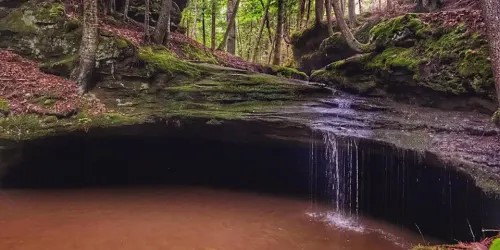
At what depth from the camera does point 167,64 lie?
11.8m

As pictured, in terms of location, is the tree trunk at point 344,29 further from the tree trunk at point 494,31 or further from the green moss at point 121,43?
the green moss at point 121,43

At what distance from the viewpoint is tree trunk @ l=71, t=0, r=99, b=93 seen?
11039 millimetres

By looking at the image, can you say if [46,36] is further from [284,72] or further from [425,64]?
[425,64]

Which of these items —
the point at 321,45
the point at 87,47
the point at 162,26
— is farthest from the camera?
the point at 321,45

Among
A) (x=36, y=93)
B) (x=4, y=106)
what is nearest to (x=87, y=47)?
(x=36, y=93)

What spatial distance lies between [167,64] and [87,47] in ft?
7.16

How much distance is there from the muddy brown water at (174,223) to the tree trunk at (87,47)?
300 cm

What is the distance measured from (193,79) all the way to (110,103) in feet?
7.82

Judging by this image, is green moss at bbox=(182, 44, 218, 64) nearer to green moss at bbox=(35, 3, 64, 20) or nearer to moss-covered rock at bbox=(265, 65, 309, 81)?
moss-covered rock at bbox=(265, 65, 309, 81)

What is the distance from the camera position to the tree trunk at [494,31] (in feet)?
23.3

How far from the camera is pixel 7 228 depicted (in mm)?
7586

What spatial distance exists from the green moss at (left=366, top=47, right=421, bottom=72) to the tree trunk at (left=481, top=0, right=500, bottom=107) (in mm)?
3184

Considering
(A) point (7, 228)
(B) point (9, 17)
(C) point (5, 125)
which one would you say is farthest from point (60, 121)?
(B) point (9, 17)

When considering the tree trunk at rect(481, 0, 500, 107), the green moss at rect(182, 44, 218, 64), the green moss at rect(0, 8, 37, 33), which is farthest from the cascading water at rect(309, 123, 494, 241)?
the green moss at rect(0, 8, 37, 33)
